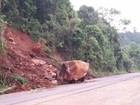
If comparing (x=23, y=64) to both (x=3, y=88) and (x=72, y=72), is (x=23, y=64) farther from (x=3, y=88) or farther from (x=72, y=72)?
(x=3, y=88)

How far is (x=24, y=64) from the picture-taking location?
26.7 m

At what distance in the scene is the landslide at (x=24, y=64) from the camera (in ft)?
73.5

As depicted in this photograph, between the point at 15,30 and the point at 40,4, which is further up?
the point at 40,4

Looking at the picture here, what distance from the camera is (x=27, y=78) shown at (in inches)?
955

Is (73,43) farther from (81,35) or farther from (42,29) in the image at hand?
(42,29)

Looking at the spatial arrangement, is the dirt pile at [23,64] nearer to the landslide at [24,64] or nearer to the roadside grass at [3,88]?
the landslide at [24,64]

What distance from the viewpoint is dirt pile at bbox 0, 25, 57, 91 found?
22.5 meters

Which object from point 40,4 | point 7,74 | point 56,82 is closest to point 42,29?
point 40,4

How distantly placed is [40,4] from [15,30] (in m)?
4.85

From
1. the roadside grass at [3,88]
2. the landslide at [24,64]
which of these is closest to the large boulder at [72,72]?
the landslide at [24,64]

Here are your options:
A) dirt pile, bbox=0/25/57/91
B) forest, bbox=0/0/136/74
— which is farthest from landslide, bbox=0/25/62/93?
forest, bbox=0/0/136/74

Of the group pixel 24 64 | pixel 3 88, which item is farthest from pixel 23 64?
pixel 3 88

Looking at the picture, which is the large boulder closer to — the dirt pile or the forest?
the dirt pile

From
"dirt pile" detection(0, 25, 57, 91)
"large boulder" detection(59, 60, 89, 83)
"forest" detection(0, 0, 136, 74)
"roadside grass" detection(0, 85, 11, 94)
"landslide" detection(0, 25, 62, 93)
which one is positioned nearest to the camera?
"roadside grass" detection(0, 85, 11, 94)
